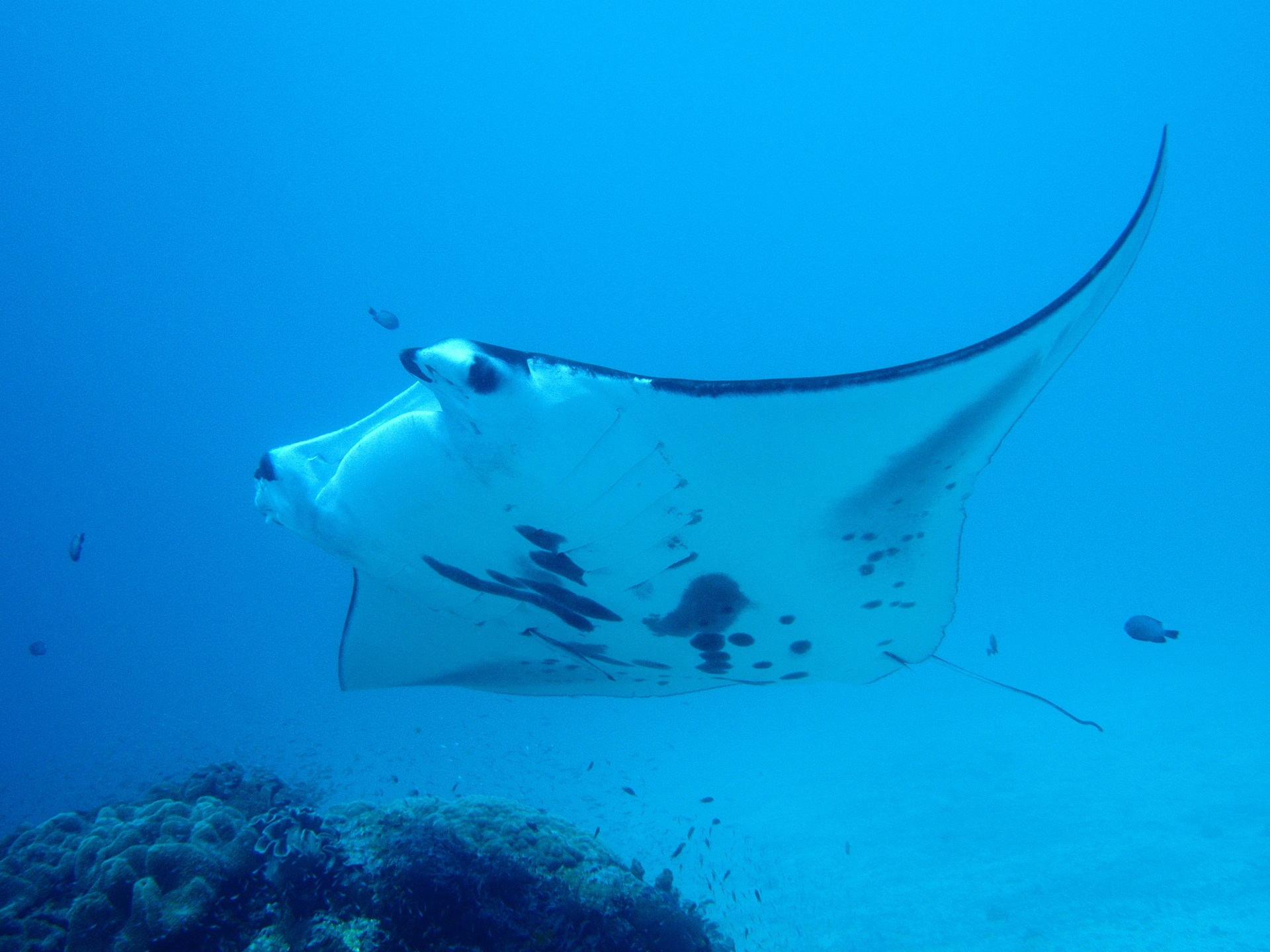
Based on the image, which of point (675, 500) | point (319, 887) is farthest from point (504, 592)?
point (319, 887)

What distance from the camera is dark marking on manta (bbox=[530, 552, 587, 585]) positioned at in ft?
9.15

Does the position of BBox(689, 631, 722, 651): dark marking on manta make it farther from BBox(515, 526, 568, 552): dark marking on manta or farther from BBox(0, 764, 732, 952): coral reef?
BBox(0, 764, 732, 952): coral reef

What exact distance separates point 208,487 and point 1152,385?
9281 centimetres

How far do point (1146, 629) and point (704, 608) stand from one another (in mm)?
6037

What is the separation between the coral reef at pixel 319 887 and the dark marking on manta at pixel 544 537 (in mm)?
1879

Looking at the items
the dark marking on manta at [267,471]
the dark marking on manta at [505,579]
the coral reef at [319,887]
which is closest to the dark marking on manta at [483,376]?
the dark marking on manta at [505,579]

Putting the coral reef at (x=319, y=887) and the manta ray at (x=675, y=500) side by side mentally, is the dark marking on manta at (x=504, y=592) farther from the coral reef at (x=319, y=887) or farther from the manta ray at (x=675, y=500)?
the coral reef at (x=319, y=887)

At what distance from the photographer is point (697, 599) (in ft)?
9.88

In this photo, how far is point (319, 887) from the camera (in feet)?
10.1

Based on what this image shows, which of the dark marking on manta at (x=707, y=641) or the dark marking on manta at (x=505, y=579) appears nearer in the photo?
the dark marking on manta at (x=505, y=579)

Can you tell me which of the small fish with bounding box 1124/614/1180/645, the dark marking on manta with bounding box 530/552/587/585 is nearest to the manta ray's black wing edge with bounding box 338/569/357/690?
the dark marking on manta with bounding box 530/552/587/585

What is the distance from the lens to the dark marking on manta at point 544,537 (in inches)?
104

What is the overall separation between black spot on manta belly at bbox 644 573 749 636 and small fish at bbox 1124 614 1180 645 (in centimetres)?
533

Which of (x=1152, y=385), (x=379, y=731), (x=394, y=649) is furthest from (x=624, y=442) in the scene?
(x=1152, y=385)
